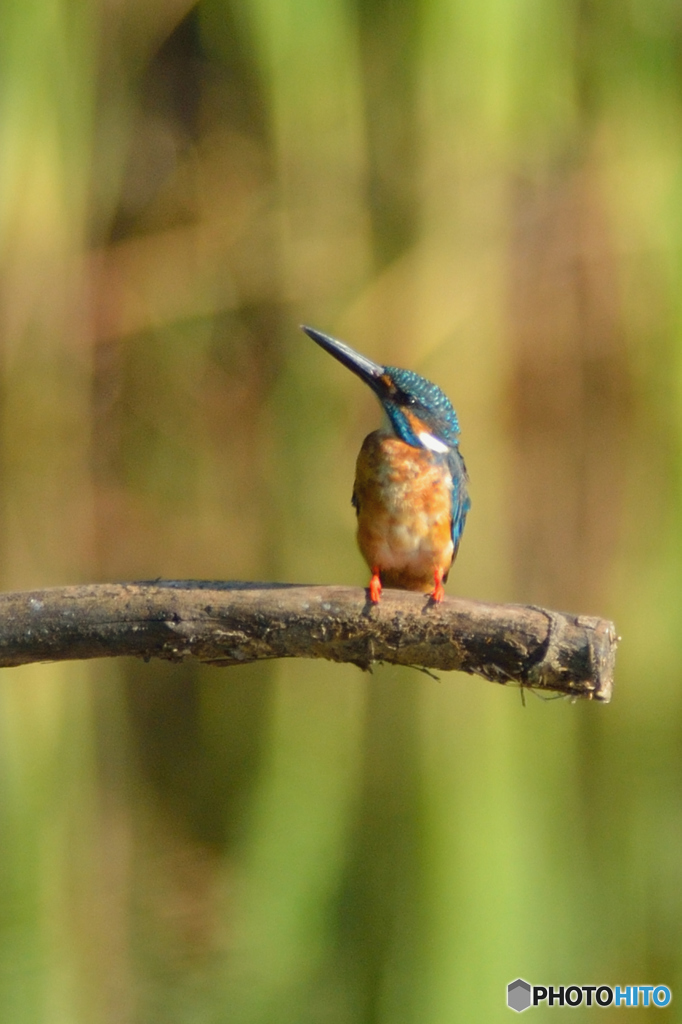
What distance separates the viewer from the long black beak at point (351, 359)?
1.74 meters

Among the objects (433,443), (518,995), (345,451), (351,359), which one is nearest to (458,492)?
(433,443)

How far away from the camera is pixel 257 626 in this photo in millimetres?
1271

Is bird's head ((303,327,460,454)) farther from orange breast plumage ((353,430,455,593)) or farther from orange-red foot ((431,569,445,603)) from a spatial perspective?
orange-red foot ((431,569,445,603))

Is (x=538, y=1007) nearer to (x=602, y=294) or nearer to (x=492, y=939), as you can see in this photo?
(x=492, y=939)

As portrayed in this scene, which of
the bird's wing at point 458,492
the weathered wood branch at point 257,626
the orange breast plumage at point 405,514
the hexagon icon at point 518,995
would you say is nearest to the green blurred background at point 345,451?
the hexagon icon at point 518,995

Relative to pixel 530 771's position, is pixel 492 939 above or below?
below

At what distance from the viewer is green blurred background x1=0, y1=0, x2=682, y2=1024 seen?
101 inches

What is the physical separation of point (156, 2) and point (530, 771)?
270cm

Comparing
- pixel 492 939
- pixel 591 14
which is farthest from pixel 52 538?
pixel 591 14

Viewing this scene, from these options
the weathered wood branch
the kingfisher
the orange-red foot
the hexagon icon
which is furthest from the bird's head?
the hexagon icon

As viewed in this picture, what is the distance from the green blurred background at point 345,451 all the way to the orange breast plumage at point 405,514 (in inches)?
36.7

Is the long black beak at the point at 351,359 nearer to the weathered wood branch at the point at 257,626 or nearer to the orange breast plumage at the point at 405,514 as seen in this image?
the orange breast plumage at the point at 405,514

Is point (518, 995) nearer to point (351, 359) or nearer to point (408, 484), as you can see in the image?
point (408, 484)

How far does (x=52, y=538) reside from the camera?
12.0 feet
